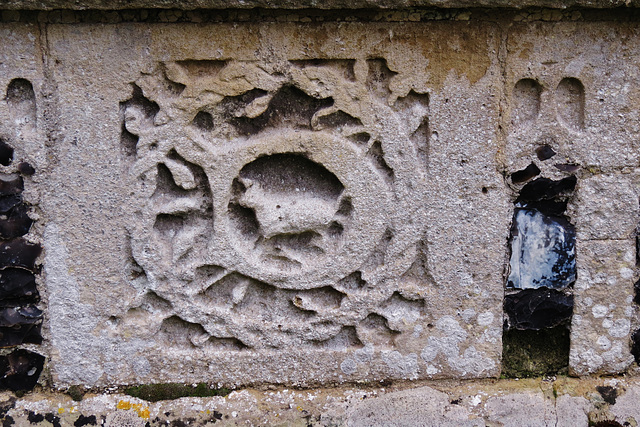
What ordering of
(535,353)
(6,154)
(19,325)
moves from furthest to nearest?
(535,353)
(19,325)
(6,154)

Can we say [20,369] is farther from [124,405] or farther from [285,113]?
[285,113]

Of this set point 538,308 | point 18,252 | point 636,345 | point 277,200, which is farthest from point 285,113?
point 636,345

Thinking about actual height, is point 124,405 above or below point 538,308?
below

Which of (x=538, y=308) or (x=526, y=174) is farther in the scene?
(x=538, y=308)

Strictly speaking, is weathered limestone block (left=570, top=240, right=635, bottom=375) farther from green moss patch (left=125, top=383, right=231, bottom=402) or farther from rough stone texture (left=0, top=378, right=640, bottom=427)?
green moss patch (left=125, top=383, right=231, bottom=402)

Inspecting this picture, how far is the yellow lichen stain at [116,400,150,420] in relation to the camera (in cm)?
166

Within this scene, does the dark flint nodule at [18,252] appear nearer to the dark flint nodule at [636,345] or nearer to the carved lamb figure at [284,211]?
the carved lamb figure at [284,211]

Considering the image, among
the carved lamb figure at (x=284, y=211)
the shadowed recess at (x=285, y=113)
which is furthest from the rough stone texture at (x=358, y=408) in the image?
the shadowed recess at (x=285, y=113)

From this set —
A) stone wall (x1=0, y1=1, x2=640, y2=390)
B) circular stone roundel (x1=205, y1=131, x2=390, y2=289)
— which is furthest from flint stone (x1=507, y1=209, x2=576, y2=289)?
circular stone roundel (x1=205, y1=131, x2=390, y2=289)

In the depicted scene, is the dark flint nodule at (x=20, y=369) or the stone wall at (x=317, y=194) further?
the dark flint nodule at (x=20, y=369)

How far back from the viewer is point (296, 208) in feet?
5.19

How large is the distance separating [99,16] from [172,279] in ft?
2.66

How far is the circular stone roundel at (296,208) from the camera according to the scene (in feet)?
5.03

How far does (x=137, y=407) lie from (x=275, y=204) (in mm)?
826
